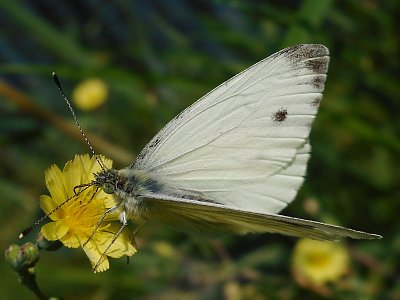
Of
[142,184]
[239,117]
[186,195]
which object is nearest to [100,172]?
[142,184]

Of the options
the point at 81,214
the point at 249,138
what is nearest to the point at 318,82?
the point at 249,138

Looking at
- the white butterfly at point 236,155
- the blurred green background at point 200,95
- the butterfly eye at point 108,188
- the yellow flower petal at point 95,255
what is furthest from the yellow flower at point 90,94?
the yellow flower petal at point 95,255

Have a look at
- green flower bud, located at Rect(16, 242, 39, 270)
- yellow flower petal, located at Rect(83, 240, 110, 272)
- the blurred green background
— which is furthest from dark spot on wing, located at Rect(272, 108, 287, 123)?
green flower bud, located at Rect(16, 242, 39, 270)

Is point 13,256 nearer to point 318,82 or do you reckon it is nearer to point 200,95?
point 318,82

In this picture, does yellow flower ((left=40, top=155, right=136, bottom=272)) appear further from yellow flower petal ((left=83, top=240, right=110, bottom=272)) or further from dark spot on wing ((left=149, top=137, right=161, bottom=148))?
dark spot on wing ((left=149, top=137, right=161, bottom=148))

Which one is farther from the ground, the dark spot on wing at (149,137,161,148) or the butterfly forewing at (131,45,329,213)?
the butterfly forewing at (131,45,329,213)

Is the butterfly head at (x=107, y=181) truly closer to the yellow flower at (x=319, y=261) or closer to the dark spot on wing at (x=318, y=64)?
the dark spot on wing at (x=318, y=64)
